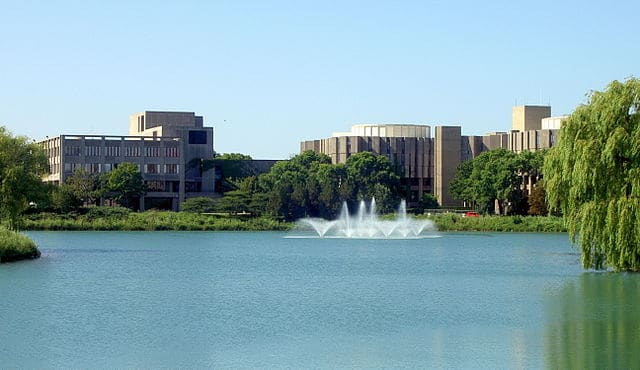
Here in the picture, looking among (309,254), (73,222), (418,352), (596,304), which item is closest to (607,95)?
(596,304)

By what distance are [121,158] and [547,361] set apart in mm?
108701

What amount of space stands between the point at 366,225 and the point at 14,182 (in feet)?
158

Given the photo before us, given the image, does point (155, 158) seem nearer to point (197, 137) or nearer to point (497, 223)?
point (197, 137)

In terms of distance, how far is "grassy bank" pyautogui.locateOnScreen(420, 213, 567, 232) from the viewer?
96375 millimetres

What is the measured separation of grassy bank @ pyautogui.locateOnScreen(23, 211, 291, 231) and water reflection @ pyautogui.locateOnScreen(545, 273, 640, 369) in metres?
59.0

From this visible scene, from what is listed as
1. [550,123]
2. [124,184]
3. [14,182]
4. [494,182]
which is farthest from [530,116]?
[14,182]

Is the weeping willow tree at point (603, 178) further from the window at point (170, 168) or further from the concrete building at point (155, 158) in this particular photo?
the window at point (170, 168)

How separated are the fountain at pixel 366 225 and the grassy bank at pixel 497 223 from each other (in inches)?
61.7

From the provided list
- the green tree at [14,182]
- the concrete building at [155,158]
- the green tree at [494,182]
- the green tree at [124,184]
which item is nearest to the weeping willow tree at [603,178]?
the green tree at [14,182]

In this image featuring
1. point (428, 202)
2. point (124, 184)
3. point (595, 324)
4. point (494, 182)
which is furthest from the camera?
point (428, 202)

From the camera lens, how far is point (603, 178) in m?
42.3

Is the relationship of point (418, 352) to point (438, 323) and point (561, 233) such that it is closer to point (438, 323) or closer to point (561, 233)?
point (438, 323)

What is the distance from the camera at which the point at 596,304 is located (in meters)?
36.3

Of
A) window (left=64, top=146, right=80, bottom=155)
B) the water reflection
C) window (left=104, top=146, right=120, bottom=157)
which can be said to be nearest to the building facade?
window (left=104, top=146, right=120, bottom=157)
